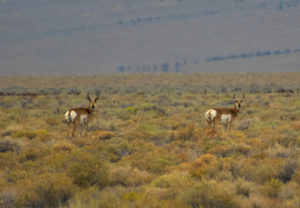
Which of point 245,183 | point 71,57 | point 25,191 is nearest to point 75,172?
point 25,191

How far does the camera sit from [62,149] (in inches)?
471

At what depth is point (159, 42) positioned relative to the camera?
160 meters

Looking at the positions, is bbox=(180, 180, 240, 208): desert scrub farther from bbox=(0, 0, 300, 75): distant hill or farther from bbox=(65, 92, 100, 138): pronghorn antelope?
bbox=(0, 0, 300, 75): distant hill

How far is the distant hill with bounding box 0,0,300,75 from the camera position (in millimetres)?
144625

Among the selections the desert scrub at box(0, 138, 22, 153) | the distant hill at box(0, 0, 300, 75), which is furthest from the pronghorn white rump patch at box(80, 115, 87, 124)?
the distant hill at box(0, 0, 300, 75)

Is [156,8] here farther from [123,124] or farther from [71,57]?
[123,124]

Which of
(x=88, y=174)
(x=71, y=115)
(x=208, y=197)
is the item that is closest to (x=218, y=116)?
(x=71, y=115)

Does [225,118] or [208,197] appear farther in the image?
[225,118]

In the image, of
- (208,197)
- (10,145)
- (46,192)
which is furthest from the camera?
(10,145)

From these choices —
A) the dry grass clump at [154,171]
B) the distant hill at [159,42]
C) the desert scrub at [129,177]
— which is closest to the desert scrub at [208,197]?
Answer: the dry grass clump at [154,171]

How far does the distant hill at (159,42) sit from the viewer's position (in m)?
145

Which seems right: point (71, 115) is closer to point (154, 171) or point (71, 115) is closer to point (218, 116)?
point (218, 116)

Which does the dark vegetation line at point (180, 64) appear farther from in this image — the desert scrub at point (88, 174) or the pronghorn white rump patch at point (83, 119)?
the desert scrub at point (88, 174)

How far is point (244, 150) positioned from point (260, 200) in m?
4.32
